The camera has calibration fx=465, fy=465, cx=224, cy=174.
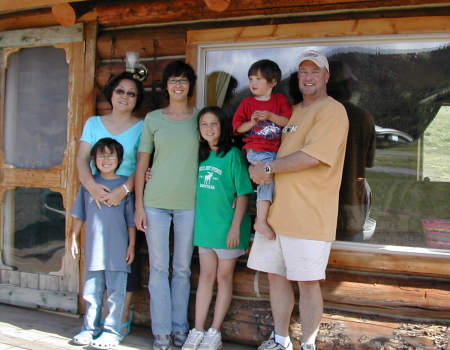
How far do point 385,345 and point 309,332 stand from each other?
581 mm

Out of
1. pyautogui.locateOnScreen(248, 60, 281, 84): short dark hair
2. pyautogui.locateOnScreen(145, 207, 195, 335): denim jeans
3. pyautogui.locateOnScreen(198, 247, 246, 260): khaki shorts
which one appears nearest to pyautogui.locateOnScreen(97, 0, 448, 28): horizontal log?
pyautogui.locateOnScreen(248, 60, 281, 84): short dark hair

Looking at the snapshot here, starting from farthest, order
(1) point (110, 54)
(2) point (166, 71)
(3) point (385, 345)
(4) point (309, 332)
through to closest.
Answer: (1) point (110, 54)
(2) point (166, 71)
(3) point (385, 345)
(4) point (309, 332)

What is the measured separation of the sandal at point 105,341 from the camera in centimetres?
312

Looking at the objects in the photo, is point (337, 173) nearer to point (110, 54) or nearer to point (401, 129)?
point (401, 129)

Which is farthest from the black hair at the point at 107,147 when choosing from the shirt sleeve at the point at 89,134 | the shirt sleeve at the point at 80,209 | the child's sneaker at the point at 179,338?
the child's sneaker at the point at 179,338

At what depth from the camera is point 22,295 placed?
4.05 metres

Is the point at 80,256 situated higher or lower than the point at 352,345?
higher

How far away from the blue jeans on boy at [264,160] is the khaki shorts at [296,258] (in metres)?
0.26

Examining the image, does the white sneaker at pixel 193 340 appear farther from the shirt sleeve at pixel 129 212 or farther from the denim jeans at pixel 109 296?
the shirt sleeve at pixel 129 212

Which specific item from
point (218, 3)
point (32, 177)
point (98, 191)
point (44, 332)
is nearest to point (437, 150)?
point (218, 3)

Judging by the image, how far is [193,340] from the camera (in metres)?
3.10

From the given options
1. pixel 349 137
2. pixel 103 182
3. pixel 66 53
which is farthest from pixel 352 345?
pixel 66 53

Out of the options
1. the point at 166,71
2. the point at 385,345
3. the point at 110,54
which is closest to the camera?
the point at 385,345

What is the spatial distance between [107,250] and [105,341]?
2.01 ft
